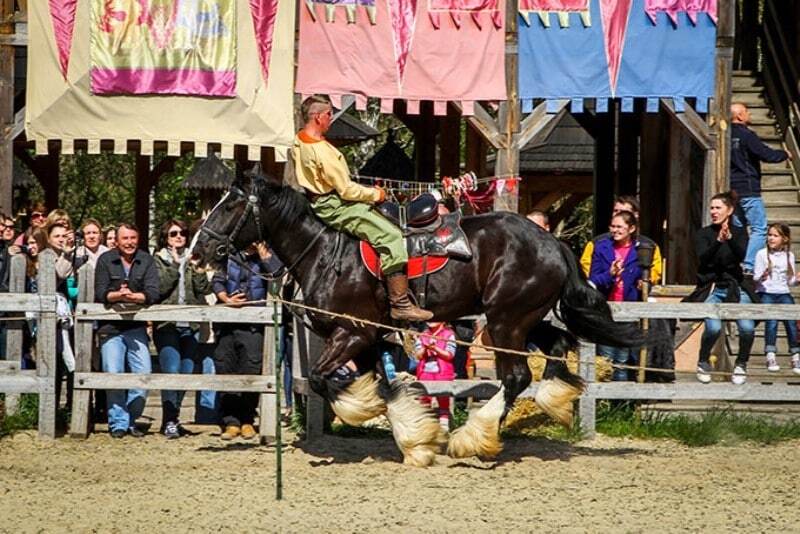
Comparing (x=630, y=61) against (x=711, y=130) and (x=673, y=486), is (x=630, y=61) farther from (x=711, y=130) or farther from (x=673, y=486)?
(x=673, y=486)

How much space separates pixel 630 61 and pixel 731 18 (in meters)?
1.23

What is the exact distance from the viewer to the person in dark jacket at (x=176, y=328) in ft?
41.4

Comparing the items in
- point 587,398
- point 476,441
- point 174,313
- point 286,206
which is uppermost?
point 286,206

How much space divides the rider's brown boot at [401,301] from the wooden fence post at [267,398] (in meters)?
1.41

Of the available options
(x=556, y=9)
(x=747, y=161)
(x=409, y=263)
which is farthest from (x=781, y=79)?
(x=409, y=263)

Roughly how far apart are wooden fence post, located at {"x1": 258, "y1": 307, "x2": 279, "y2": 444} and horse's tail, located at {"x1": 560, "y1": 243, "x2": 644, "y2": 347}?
94.3 inches

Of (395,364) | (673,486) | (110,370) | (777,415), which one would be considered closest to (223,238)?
(110,370)

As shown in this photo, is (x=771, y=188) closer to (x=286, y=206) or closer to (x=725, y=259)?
(x=725, y=259)

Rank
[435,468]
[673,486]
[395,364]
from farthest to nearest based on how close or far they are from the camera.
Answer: [395,364] → [435,468] → [673,486]

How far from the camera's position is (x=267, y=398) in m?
12.4

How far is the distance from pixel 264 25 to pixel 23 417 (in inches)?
218

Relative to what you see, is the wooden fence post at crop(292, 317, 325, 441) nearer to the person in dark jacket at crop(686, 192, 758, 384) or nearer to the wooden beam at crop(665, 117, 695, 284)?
the person in dark jacket at crop(686, 192, 758, 384)

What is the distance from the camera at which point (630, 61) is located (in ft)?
54.9

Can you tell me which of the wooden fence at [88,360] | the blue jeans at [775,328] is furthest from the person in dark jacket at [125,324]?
the blue jeans at [775,328]
